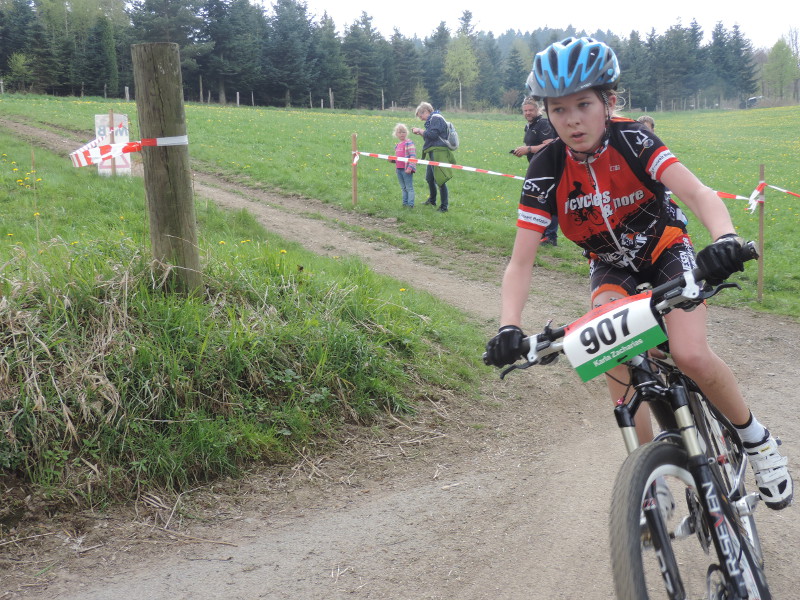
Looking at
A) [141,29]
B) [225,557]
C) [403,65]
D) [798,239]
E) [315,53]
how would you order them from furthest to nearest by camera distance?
[403,65], [315,53], [141,29], [798,239], [225,557]

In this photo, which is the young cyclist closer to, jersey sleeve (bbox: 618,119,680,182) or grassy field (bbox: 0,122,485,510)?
jersey sleeve (bbox: 618,119,680,182)

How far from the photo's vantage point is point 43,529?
3566 millimetres

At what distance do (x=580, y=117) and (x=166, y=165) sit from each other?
298 centimetres

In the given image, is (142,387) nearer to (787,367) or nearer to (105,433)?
(105,433)

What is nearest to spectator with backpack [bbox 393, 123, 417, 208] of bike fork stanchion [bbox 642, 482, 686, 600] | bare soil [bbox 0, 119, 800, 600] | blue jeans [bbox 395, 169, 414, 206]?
blue jeans [bbox 395, 169, 414, 206]

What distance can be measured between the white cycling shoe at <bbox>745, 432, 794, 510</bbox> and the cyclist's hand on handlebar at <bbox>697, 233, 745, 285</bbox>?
3.96ft

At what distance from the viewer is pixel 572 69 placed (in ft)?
9.29

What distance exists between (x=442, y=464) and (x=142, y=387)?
1.97 m

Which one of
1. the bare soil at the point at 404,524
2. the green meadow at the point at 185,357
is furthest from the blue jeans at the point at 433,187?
the bare soil at the point at 404,524

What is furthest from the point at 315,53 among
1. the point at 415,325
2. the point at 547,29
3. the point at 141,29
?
the point at 547,29

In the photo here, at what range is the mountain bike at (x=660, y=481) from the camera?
7.04 ft

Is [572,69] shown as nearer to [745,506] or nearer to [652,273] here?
[652,273]

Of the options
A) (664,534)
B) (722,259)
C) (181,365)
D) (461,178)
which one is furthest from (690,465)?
(461,178)

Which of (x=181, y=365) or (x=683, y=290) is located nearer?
(x=683, y=290)
